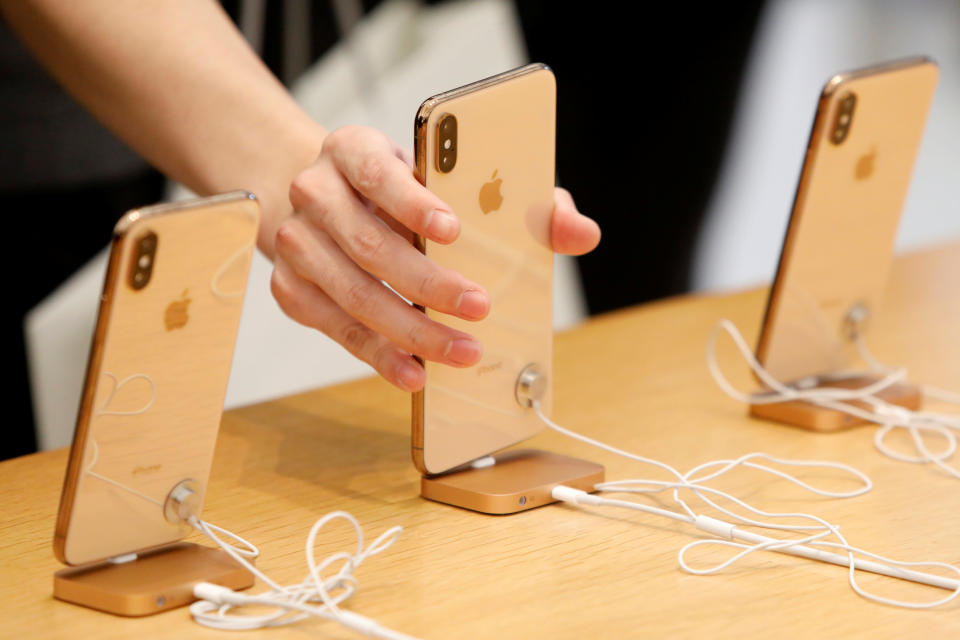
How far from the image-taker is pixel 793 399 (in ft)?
3.38

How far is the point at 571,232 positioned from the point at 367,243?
Result: 6.2 inches

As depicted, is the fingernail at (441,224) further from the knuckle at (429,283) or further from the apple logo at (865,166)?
the apple logo at (865,166)

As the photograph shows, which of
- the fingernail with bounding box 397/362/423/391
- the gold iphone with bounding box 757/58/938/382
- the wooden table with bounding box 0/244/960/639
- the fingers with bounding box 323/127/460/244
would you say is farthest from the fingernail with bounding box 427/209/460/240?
the gold iphone with bounding box 757/58/938/382

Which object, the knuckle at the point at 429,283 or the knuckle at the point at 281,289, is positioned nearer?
the knuckle at the point at 429,283

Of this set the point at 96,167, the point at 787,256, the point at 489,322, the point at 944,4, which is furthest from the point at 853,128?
the point at 944,4

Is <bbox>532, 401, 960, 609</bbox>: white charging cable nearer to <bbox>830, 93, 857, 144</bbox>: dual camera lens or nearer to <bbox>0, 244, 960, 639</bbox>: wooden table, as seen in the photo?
<bbox>0, 244, 960, 639</bbox>: wooden table

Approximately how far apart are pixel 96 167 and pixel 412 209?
1125 millimetres

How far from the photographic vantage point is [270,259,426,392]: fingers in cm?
88

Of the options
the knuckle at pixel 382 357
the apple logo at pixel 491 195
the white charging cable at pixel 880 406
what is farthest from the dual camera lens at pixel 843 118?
the knuckle at pixel 382 357

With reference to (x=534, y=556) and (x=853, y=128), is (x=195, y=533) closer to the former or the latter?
(x=534, y=556)

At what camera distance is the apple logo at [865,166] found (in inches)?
40.7

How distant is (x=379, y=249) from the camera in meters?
0.83

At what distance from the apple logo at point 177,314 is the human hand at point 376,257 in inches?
6.5

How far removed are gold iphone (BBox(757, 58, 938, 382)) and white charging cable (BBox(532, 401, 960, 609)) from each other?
0.16 m
